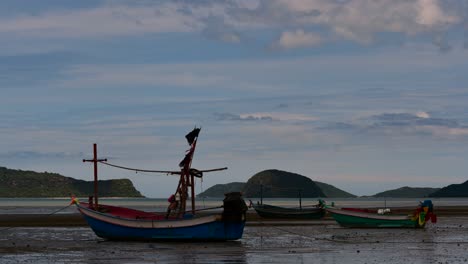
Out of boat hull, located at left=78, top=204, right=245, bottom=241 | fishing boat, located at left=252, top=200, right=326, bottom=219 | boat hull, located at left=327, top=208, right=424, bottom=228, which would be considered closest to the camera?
boat hull, located at left=78, top=204, right=245, bottom=241

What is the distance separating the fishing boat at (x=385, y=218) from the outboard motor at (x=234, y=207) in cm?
1706

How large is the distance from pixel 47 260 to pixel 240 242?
11.9 m

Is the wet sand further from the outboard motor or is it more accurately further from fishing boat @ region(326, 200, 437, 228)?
fishing boat @ region(326, 200, 437, 228)

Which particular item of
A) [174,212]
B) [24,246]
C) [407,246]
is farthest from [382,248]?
[24,246]

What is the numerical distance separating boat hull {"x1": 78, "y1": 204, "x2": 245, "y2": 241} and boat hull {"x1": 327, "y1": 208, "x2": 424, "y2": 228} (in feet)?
56.0

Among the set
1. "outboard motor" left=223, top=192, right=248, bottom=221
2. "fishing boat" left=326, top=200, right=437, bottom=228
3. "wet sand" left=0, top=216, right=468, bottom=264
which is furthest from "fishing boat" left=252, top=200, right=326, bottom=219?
"outboard motor" left=223, top=192, right=248, bottom=221

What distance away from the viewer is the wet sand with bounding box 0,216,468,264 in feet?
109

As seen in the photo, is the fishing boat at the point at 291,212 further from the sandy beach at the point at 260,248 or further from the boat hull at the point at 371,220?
the sandy beach at the point at 260,248

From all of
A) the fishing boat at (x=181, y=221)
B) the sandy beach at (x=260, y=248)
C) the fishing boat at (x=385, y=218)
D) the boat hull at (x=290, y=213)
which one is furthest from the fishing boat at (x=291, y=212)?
the fishing boat at (x=181, y=221)

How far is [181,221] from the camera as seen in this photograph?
139 ft

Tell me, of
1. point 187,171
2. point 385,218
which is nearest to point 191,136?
point 187,171

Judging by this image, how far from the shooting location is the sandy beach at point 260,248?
33250 millimetres

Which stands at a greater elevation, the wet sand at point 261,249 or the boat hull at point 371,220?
the boat hull at point 371,220

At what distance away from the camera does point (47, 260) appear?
33.3 metres
